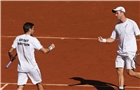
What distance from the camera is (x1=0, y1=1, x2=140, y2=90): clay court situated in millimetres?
14719

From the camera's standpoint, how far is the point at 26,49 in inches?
454

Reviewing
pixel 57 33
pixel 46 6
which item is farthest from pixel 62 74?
pixel 46 6

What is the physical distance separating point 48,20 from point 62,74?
7301 mm

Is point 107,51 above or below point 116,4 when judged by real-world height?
below

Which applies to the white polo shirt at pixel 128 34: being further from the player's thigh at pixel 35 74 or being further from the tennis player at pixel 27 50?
the player's thigh at pixel 35 74

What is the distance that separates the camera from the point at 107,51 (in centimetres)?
1786

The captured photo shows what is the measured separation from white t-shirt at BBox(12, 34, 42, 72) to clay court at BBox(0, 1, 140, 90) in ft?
7.97

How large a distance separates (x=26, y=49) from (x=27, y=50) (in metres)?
0.03

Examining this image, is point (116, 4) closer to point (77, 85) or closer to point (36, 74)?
point (77, 85)

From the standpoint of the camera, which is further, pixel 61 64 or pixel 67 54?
pixel 67 54

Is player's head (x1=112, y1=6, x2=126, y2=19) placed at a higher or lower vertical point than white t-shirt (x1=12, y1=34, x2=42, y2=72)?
higher

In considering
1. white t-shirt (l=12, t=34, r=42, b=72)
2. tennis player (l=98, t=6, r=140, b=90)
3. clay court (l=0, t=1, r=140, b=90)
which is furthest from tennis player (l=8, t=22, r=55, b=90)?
clay court (l=0, t=1, r=140, b=90)

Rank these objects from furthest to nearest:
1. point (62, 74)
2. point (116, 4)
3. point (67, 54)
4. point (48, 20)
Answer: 1. point (116, 4)
2. point (48, 20)
3. point (67, 54)
4. point (62, 74)

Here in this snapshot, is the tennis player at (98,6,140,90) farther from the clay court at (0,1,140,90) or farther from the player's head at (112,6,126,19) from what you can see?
the clay court at (0,1,140,90)
